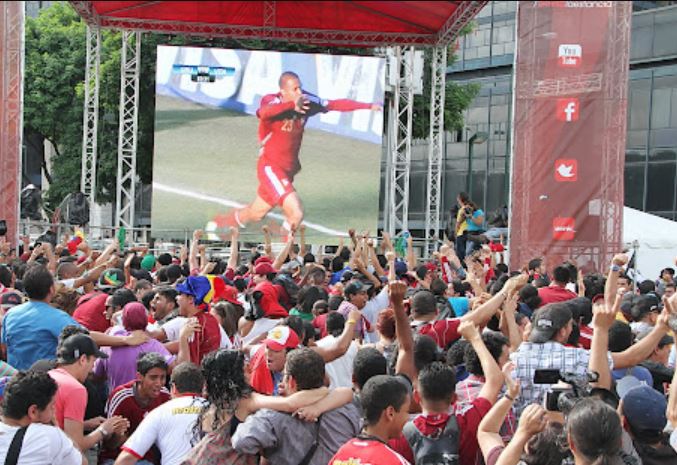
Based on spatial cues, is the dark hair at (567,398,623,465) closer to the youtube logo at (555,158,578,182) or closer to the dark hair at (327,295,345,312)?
the dark hair at (327,295,345,312)

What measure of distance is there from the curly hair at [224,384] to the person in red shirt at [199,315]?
2.22 m

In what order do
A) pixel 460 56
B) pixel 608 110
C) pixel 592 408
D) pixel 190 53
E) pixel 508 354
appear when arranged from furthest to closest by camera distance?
pixel 460 56 → pixel 190 53 → pixel 608 110 → pixel 508 354 → pixel 592 408

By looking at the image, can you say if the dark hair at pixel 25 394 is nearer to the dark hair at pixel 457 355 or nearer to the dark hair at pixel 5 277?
the dark hair at pixel 457 355

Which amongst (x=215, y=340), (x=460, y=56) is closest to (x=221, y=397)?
(x=215, y=340)

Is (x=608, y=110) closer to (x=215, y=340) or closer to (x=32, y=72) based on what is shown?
(x=215, y=340)

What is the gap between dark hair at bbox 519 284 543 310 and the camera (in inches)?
314

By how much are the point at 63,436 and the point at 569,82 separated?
482 inches

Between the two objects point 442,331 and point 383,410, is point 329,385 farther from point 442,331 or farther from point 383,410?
point 383,410

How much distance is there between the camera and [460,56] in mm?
36625

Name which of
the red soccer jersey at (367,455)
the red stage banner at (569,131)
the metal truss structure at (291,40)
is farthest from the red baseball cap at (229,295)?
the metal truss structure at (291,40)

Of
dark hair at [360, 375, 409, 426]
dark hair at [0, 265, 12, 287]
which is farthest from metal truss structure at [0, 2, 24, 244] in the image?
dark hair at [360, 375, 409, 426]

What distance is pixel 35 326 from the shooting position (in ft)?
20.2

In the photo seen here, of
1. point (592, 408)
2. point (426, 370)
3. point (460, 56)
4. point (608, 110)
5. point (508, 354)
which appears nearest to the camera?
point (592, 408)

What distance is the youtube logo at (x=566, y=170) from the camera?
15.4 m
